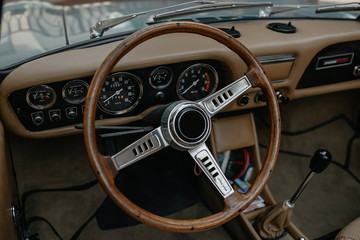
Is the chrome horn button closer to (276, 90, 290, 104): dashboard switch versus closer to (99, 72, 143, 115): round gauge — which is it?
(99, 72, 143, 115): round gauge

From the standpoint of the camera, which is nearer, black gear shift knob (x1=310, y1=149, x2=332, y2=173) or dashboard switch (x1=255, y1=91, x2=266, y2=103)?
black gear shift knob (x1=310, y1=149, x2=332, y2=173)

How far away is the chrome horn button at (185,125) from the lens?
121cm

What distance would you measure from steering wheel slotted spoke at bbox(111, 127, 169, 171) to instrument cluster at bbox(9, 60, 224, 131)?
474mm

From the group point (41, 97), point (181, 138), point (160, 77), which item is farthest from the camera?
point (160, 77)

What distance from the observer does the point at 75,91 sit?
5.34ft

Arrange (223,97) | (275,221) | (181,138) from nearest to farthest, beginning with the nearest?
(181,138), (223,97), (275,221)

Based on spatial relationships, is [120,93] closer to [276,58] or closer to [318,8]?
[276,58]

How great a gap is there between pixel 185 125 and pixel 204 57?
549mm

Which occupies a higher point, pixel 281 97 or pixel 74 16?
pixel 74 16

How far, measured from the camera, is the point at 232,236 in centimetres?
198

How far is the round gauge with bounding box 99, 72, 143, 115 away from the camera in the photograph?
5.32 ft

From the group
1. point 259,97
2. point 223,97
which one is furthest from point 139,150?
point 259,97

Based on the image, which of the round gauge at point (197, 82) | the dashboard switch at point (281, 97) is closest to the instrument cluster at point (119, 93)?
the round gauge at point (197, 82)

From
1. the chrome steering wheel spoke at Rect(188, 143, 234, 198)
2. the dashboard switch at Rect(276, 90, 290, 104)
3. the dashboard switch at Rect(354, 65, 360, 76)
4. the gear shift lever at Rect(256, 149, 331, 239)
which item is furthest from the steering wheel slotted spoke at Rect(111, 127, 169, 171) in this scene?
the dashboard switch at Rect(354, 65, 360, 76)
